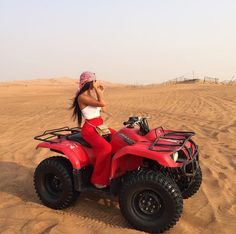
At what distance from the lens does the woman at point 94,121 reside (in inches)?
212

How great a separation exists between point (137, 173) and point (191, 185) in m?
1.32

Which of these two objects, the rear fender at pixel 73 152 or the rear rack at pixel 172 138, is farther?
the rear fender at pixel 73 152

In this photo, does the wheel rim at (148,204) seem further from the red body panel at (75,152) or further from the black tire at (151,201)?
the red body panel at (75,152)

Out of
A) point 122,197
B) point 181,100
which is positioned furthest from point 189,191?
point 181,100

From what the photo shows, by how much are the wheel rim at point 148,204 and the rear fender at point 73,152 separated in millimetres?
994

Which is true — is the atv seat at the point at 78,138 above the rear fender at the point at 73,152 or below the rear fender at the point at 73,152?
above

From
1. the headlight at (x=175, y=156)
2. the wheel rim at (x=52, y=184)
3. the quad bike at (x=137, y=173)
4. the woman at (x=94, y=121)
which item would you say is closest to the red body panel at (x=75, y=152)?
the quad bike at (x=137, y=173)

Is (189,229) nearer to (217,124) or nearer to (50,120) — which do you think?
(217,124)

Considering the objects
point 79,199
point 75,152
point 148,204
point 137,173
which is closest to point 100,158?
point 75,152

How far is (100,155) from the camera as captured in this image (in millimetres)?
5367

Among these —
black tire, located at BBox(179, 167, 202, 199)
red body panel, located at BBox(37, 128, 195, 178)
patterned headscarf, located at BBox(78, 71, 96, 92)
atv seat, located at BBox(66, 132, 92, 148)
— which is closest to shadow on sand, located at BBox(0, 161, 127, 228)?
red body panel, located at BBox(37, 128, 195, 178)

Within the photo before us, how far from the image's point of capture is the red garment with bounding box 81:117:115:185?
17.6ft

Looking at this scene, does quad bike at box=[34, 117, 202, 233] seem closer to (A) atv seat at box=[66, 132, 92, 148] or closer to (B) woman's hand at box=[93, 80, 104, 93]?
(A) atv seat at box=[66, 132, 92, 148]

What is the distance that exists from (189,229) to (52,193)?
205 centimetres
